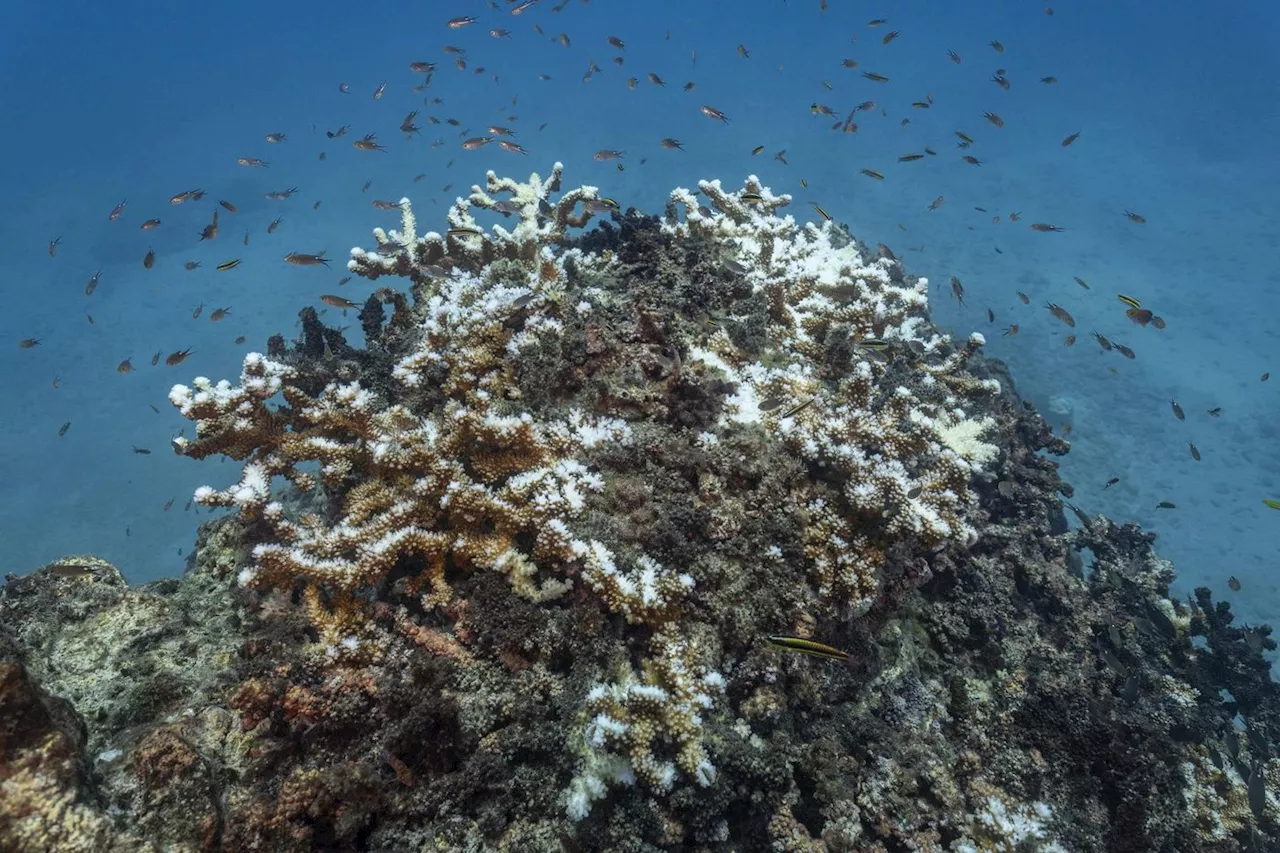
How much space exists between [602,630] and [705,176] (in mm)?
52307

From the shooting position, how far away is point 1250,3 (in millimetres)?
91312

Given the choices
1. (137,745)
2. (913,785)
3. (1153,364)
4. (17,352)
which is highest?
(137,745)

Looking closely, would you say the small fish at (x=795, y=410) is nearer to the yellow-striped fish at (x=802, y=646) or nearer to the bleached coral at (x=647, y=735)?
the yellow-striped fish at (x=802, y=646)

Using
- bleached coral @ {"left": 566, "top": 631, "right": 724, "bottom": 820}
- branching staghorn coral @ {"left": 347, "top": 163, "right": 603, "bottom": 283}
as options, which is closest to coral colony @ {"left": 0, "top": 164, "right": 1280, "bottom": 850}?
bleached coral @ {"left": 566, "top": 631, "right": 724, "bottom": 820}

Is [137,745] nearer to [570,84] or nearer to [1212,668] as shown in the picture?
[1212,668]

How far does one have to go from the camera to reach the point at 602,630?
3.77 metres

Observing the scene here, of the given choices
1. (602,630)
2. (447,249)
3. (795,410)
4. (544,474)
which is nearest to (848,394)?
(795,410)

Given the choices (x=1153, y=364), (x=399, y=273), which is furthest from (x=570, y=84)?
(x=399, y=273)

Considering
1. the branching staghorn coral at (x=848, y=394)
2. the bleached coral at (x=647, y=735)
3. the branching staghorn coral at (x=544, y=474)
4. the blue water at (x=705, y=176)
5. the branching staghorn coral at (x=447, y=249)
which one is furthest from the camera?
the blue water at (x=705, y=176)

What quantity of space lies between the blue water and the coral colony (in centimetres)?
2097

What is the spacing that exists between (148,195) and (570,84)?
156 ft

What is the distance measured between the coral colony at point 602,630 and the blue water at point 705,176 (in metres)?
21.0

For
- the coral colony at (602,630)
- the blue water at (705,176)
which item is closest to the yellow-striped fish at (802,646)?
the coral colony at (602,630)

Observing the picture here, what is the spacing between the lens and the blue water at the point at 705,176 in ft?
86.1
